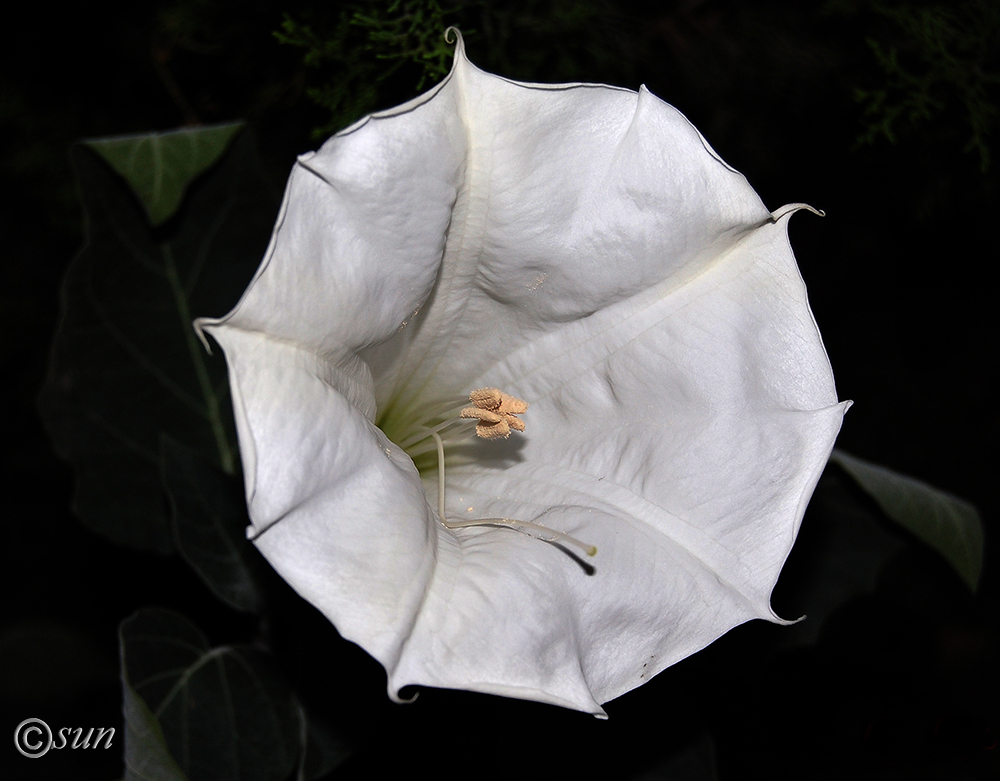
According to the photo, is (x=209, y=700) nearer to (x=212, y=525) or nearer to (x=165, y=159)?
(x=212, y=525)

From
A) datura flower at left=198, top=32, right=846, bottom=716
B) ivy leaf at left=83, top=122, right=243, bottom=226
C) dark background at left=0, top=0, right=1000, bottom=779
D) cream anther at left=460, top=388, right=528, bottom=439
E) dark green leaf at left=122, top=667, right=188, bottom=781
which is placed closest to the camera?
datura flower at left=198, top=32, right=846, bottom=716

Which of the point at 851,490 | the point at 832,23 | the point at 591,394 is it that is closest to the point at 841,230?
the point at 832,23

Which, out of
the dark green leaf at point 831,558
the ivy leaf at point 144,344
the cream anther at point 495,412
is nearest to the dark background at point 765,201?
the dark green leaf at point 831,558

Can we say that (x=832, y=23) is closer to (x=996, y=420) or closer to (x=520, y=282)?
(x=520, y=282)

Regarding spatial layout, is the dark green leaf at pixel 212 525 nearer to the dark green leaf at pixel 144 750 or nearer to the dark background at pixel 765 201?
Result: the dark background at pixel 765 201

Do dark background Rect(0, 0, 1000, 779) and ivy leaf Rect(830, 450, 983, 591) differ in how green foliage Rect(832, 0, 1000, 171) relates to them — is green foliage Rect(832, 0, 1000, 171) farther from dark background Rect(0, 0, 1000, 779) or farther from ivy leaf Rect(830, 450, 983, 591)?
ivy leaf Rect(830, 450, 983, 591)

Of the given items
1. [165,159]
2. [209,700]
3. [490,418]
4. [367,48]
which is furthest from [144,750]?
[367,48]

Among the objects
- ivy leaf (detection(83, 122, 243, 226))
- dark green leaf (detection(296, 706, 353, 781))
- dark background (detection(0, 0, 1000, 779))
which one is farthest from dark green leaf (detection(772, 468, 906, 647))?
ivy leaf (detection(83, 122, 243, 226))
